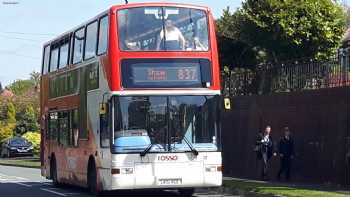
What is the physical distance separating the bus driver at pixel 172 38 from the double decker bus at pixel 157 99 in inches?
0.9

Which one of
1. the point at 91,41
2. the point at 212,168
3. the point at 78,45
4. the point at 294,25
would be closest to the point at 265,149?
the point at 294,25

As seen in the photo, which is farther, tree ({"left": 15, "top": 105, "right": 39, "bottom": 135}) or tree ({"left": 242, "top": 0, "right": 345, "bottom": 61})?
tree ({"left": 15, "top": 105, "right": 39, "bottom": 135})

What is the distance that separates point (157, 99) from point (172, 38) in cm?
147

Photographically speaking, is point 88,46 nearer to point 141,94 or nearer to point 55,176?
point 141,94

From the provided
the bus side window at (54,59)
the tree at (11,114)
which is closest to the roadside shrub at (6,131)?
the tree at (11,114)

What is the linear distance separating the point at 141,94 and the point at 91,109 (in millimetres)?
2373

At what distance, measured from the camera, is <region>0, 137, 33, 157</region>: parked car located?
188 feet

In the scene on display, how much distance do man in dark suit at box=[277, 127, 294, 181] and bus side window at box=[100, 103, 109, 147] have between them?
24.9 ft

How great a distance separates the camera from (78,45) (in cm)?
2141

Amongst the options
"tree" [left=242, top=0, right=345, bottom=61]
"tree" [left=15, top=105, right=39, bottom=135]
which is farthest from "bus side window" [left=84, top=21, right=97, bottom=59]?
"tree" [left=15, top=105, right=39, bottom=135]

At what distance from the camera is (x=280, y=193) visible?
60.8ft

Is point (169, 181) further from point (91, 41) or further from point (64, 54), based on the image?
point (64, 54)

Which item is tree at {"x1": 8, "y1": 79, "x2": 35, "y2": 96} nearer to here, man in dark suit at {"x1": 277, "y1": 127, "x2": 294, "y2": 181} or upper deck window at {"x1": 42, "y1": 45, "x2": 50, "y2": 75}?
upper deck window at {"x1": 42, "y1": 45, "x2": 50, "y2": 75}

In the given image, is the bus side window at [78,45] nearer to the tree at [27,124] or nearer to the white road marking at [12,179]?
the white road marking at [12,179]
